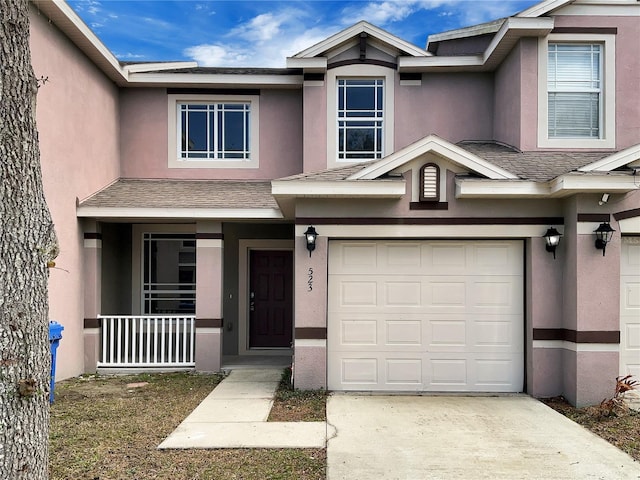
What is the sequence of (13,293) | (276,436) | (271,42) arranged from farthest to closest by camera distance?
(271,42) < (276,436) < (13,293)

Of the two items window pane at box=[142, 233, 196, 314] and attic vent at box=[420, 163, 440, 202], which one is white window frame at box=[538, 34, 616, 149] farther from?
window pane at box=[142, 233, 196, 314]

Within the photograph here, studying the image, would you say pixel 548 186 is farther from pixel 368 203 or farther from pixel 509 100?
pixel 509 100

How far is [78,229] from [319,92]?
5.03 meters

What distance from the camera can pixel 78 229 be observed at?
9.02m

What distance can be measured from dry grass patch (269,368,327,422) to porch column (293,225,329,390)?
7.4 inches

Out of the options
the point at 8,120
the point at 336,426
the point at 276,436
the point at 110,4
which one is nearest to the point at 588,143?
the point at 336,426

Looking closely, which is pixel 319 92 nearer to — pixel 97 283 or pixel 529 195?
pixel 529 195

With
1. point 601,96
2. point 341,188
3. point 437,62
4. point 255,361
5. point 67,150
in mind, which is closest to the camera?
point 341,188

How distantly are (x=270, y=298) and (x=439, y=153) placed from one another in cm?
530

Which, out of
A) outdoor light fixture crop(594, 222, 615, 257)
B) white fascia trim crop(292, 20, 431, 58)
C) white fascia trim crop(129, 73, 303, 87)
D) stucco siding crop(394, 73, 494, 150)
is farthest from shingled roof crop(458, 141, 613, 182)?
white fascia trim crop(129, 73, 303, 87)

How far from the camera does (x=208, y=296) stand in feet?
30.8

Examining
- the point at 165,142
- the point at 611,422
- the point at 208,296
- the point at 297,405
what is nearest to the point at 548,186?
the point at 611,422

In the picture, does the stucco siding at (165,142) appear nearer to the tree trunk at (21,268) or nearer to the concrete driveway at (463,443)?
the concrete driveway at (463,443)

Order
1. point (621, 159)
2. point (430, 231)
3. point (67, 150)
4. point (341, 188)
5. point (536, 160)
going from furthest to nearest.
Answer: point (67, 150) → point (536, 160) → point (430, 231) → point (341, 188) → point (621, 159)
